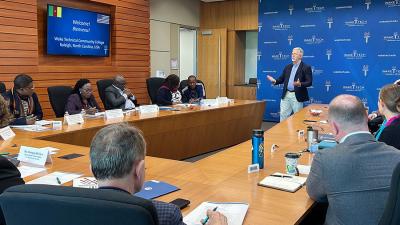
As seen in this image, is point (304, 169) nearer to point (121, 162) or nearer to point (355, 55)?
point (121, 162)

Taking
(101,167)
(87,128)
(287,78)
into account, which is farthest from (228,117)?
(101,167)

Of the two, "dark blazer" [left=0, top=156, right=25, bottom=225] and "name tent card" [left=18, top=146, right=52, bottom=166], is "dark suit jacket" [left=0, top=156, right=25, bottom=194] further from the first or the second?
"name tent card" [left=18, top=146, right=52, bottom=166]

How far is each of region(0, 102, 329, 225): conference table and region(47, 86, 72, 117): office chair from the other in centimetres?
154

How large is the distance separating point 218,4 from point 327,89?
3.42 meters

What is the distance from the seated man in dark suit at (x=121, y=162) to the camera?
3.63ft

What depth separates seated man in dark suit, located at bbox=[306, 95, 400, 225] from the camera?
155 centimetres

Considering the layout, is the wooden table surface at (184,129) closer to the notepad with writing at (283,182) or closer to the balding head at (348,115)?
the notepad with writing at (283,182)

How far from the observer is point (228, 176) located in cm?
216

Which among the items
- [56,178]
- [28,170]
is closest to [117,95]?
[28,170]

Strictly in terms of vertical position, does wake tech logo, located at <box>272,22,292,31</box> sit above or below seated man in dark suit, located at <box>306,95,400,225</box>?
above

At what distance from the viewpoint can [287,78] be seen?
6195mm

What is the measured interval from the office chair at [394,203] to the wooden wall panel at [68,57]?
555 centimetres

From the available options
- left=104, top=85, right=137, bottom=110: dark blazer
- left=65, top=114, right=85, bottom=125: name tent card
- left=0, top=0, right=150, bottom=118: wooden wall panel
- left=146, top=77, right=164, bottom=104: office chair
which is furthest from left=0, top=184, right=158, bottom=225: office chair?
left=146, top=77, right=164, bottom=104: office chair

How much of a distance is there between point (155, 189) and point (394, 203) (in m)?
1.08
